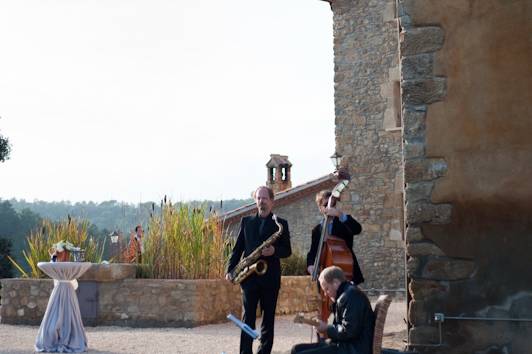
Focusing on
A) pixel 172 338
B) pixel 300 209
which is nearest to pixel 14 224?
pixel 300 209

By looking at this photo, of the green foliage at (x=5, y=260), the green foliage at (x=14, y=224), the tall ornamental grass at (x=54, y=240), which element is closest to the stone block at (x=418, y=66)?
the tall ornamental grass at (x=54, y=240)

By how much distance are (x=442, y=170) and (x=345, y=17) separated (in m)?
10.9

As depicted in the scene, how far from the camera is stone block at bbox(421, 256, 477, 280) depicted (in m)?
5.43

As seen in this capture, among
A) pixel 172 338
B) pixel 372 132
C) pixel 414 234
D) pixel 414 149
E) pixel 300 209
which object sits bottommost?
pixel 172 338

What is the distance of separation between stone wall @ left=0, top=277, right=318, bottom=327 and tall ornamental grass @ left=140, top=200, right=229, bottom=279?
0.35 meters

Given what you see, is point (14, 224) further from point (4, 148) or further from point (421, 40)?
point (421, 40)

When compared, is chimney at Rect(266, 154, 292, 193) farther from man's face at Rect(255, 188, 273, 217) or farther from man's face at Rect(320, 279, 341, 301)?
man's face at Rect(320, 279, 341, 301)

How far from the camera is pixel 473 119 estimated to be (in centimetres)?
548

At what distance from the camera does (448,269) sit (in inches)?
214

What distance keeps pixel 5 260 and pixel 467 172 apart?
36.5ft

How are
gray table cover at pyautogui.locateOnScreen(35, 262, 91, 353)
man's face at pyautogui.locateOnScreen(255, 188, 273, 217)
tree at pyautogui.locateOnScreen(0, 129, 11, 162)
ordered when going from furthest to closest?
1. tree at pyautogui.locateOnScreen(0, 129, 11, 162)
2. gray table cover at pyautogui.locateOnScreen(35, 262, 91, 353)
3. man's face at pyautogui.locateOnScreen(255, 188, 273, 217)

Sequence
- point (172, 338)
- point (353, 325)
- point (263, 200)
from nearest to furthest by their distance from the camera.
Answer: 1. point (353, 325)
2. point (263, 200)
3. point (172, 338)

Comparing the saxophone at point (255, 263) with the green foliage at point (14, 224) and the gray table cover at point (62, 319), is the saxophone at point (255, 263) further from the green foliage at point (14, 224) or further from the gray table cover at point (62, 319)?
the green foliage at point (14, 224)

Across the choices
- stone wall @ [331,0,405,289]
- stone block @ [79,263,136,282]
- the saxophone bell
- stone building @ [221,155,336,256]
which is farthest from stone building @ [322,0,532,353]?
stone building @ [221,155,336,256]
